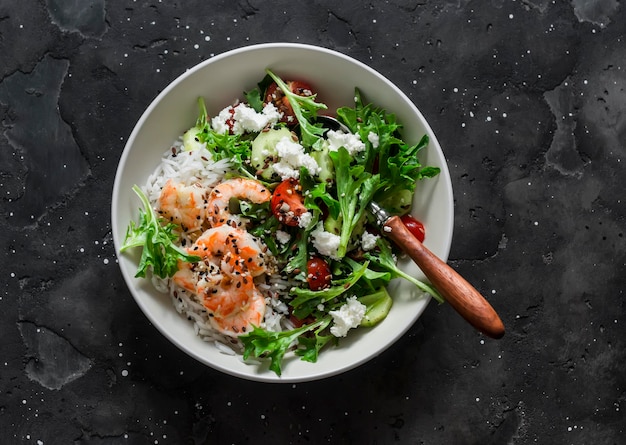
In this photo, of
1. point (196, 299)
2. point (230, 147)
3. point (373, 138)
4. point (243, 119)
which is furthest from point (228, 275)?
point (373, 138)

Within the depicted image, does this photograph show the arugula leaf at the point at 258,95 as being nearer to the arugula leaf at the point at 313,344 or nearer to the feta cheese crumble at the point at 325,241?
the feta cheese crumble at the point at 325,241

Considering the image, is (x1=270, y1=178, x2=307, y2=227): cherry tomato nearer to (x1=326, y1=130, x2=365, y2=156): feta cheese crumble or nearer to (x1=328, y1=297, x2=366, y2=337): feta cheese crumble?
(x1=326, y1=130, x2=365, y2=156): feta cheese crumble

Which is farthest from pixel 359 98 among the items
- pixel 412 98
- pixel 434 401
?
pixel 434 401

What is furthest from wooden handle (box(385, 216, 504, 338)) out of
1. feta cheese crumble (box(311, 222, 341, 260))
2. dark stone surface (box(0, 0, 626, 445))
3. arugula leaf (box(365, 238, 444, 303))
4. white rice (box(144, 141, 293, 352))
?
dark stone surface (box(0, 0, 626, 445))

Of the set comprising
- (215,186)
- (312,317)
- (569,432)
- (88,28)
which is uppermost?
(88,28)

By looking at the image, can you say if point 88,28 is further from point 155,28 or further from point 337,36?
point 337,36

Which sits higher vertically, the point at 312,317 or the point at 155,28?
the point at 155,28

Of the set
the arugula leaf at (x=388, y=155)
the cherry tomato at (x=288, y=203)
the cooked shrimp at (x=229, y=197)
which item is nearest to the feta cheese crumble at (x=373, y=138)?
the arugula leaf at (x=388, y=155)
